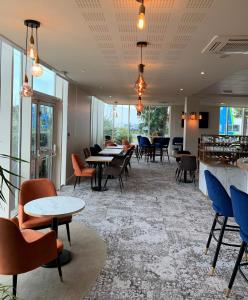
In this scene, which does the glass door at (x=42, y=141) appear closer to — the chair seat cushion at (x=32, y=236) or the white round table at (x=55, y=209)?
the white round table at (x=55, y=209)

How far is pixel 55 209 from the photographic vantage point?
3.11 m

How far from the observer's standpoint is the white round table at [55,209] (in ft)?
9.84

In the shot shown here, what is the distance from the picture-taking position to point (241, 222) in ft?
8.11

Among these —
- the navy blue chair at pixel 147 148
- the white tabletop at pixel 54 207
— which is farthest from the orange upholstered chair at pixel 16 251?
the navy blue chair at pixel 147 148

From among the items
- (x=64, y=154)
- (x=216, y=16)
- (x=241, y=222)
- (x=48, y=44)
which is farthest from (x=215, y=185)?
(x=64, y=154)

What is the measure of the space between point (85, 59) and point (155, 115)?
38.3 feet

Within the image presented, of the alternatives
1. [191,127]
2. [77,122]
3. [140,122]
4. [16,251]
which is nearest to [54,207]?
[16,251]

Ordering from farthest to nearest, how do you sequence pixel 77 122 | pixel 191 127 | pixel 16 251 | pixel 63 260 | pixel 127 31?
pixel 191 127, pixel 77 122, pixel 127 31, pixel 63 260, pixel 16 251

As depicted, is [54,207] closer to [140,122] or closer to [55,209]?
[55,209]

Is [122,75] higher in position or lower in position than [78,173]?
higher

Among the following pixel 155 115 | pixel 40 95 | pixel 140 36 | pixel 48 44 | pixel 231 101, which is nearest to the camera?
pixel 140 36

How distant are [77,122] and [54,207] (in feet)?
19.4

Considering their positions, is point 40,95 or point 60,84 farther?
point 60,84

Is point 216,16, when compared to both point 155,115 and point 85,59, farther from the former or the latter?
point 155,115
